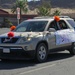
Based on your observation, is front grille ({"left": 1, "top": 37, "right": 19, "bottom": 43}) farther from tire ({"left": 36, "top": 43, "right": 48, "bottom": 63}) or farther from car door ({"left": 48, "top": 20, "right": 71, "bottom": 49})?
car door ({"left": 48, "top": 20, "right": 71, "bottom": 49})

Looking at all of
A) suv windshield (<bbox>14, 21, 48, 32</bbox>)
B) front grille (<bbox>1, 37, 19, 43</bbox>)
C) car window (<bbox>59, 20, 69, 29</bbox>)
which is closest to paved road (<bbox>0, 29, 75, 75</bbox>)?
front grille (<bbox>1, 37, 19, 43</bbox>)

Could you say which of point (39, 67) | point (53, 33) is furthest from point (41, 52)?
point (39, 67)

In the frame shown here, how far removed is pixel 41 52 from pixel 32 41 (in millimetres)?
698

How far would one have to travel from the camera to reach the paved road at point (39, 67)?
10.0m

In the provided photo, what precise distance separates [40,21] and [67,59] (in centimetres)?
190

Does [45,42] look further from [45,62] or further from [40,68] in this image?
[40,68]

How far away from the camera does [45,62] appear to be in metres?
12.3

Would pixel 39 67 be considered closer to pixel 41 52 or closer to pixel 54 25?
pixel 41 52

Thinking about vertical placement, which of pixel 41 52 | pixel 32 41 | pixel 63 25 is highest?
pixel 63 25

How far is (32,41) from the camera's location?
1177 centimetres

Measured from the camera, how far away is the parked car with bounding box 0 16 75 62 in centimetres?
1173

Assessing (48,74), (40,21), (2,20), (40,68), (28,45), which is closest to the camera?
(48,74)

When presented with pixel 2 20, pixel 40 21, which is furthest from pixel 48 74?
pixel 2 20

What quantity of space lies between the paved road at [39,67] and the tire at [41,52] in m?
0.22
